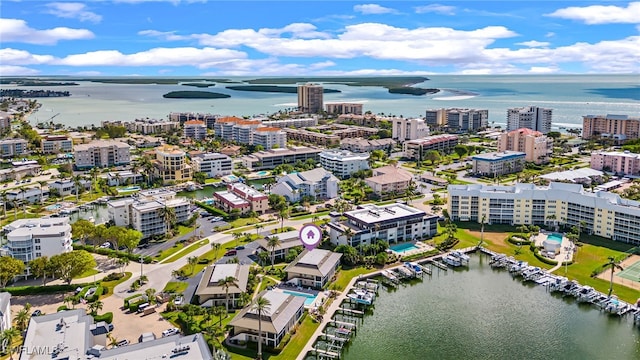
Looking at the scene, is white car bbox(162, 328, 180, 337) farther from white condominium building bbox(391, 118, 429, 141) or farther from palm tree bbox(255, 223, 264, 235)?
white condominium building bbox(391, 118, 429, 141)

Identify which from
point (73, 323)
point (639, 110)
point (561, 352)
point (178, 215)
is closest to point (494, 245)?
point (561, 352)

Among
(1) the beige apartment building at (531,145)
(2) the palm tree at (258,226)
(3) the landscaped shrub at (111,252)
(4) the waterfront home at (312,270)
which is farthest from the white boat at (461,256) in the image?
(1) the beige apartment building at (531,145)

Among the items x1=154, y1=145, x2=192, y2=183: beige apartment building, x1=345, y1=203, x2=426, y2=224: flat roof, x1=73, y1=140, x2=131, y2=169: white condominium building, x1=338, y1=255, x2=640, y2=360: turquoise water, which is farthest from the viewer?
x1=73, y1=140, x2=131, y2=169: white condominium building

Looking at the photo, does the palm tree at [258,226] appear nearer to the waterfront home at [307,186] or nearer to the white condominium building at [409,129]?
the waterfront home at [307,186]

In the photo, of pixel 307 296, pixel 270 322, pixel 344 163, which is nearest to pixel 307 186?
pixel 344 163

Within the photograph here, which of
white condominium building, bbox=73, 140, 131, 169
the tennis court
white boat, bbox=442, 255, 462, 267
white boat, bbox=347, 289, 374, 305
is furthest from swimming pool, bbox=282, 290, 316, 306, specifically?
white condominium building, bbox=73, 140, 131, 169

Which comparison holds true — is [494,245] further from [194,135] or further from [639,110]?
[639,110]
